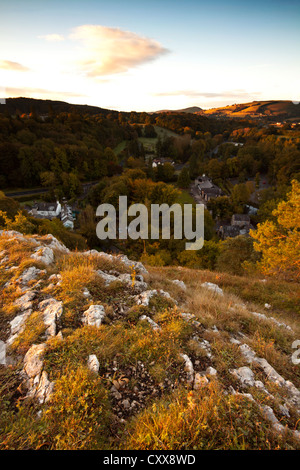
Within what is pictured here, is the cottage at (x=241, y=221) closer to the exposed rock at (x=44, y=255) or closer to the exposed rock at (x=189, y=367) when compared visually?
the exposed rock at (x=44, y=255)

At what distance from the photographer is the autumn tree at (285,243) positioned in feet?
32.2

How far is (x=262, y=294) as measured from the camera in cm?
959

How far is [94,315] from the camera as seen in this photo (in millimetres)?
4586

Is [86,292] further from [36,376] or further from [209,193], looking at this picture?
[209,193]

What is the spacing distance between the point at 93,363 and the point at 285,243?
1054 centimetres

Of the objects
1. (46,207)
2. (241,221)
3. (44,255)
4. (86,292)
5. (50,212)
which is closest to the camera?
(86,292)

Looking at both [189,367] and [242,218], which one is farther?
[242,218]

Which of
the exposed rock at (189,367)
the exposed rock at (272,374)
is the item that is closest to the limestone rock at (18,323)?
the exposed rock at (189,367)

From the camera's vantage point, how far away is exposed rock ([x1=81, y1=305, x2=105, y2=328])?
4.43 metres

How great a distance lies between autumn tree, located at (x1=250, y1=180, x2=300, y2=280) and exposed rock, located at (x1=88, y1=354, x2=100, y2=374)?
9.72 m

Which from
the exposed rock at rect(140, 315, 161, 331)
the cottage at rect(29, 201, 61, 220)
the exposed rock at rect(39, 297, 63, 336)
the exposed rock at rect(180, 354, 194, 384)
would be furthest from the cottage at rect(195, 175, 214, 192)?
the exposed rock at rect(180, 354, 194, 384)

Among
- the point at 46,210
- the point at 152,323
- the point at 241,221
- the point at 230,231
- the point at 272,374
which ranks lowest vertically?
the point at 230,231

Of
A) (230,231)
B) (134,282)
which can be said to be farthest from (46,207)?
(134,282)

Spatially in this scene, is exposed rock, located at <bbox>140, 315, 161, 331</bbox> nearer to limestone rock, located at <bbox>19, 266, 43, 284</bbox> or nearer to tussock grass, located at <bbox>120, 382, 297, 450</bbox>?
tussock grass, located at <bbox>120, 382, 297, 450</bbox>
